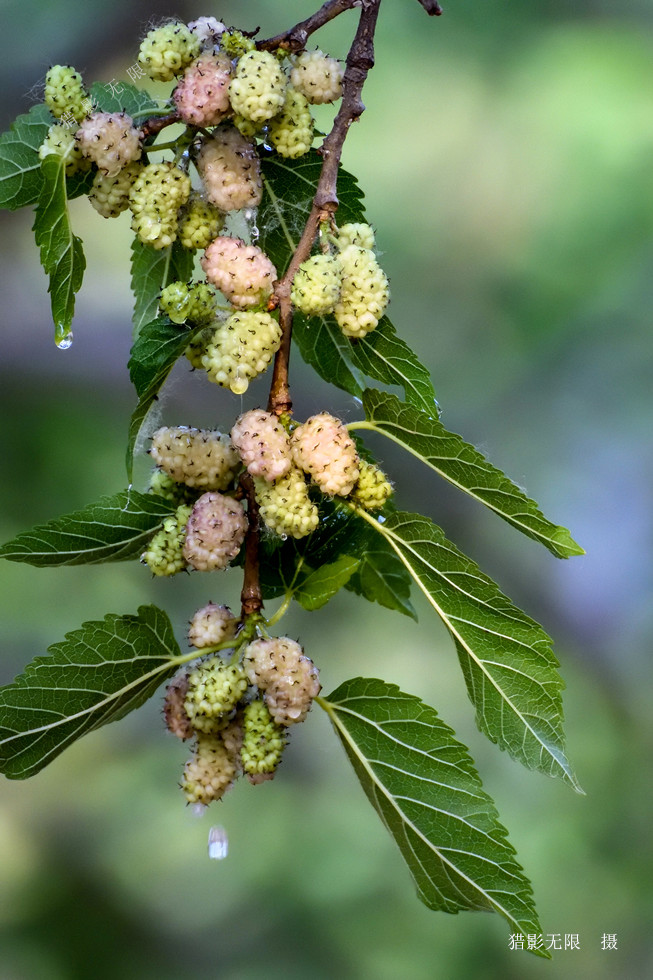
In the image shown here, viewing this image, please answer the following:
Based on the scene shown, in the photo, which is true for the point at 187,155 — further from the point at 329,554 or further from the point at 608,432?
the point at 608,432

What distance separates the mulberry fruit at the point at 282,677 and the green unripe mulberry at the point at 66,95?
26 centimetres

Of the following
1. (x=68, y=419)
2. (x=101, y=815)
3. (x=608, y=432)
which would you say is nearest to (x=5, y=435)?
(x=68, y=419)

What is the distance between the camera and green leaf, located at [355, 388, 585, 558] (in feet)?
1.46

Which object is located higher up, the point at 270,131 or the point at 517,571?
the point at 517,571

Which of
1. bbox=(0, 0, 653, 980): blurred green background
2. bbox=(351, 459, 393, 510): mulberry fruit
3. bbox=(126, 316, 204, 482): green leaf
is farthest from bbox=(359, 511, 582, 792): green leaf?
bbox=(0, 0, 653, 980): blurred green background

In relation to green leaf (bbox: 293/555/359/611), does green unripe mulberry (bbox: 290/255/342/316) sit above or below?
above

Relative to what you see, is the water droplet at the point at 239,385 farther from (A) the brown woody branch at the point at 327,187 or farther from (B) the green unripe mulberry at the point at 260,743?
(B) the green unripe mulberry at the point at 260,743

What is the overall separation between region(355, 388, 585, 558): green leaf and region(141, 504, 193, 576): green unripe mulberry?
96mm

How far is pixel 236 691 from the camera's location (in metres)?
0.46

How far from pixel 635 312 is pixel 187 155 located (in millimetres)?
1274

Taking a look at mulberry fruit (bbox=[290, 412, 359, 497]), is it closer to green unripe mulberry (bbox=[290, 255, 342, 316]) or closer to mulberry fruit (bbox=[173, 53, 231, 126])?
green unripe mulberry (bbox=[290, 255, 342, 316])

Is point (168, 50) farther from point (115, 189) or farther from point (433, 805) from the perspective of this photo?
point (433, 805)

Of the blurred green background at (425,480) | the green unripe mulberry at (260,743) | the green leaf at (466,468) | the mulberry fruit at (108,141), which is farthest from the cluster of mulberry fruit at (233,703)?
the blurred green background at (425,480)

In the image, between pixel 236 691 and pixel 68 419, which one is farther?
pixel 68 419
